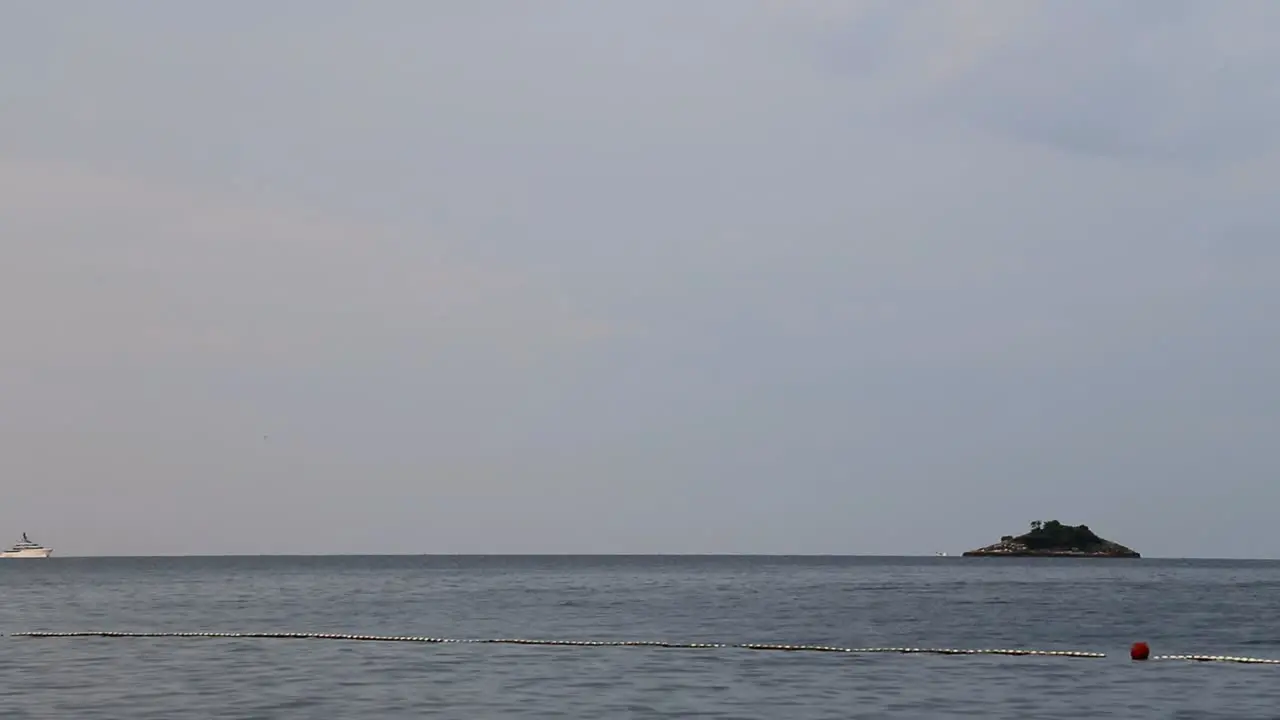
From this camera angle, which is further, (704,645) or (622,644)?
(622,644)

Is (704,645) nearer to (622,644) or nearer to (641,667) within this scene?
(622,644)

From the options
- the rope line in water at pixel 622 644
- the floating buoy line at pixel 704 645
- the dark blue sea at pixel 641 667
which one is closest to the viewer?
the dark blue sea at pixel 641 667

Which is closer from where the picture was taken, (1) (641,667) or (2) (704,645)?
(1) (641,667)

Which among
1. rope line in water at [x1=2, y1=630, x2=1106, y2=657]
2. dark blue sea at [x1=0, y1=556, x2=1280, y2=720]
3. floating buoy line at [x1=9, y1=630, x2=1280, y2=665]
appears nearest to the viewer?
dark blue sea at [x1=0, y1=556, x2=1280, y2=720]

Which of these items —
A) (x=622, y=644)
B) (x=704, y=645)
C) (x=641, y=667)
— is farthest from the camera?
Result: (x=622, y=644)

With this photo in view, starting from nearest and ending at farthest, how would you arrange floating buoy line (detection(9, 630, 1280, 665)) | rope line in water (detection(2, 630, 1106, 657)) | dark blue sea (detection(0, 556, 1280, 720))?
dark blue sea (detection(0, 556, 1280, 720))
floating buoy line (detection(9, 630, 1280, 665))
rope line in water (detection(2, 630, 1106, 657))

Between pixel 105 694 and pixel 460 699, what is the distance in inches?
458

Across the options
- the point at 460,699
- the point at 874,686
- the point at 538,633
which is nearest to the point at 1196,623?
the point at 538,633

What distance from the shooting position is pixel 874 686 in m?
49.1

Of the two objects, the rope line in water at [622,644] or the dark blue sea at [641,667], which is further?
the rope line in water at [622,644]

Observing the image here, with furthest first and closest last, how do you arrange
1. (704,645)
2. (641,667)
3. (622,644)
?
(622,644) → (704,645) → (641,667)

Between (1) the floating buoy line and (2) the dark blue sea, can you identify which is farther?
(1) the floating buoy line

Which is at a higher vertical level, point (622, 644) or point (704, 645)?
point (704, 645)

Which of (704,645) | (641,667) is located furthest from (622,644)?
(641,667)
